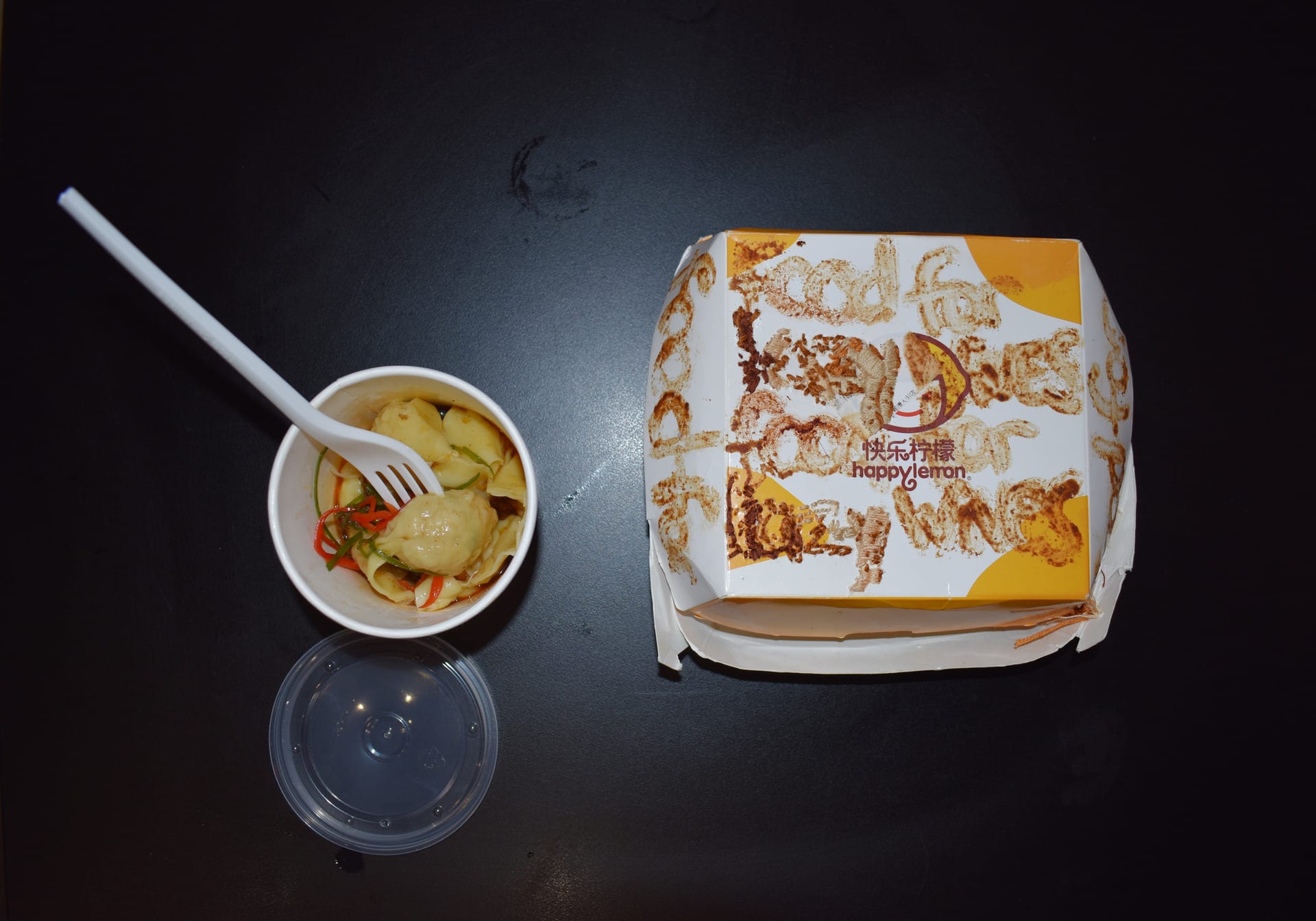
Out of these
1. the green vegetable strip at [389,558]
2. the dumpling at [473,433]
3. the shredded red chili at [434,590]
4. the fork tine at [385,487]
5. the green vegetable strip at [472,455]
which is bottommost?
the shredded red chili at [434,590]

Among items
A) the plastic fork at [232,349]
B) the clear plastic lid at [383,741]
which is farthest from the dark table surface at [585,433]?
the plastic fork at [232,349]

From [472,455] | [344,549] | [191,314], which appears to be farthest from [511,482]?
[191,314]

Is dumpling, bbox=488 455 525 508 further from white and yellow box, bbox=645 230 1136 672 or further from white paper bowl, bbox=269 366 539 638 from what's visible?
white and yellow box, bbox=645 230 1136 672

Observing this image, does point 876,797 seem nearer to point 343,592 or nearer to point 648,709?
point 648,709

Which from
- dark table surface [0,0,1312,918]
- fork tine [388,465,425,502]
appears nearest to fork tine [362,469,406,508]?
fork tine [388,465,425,502]

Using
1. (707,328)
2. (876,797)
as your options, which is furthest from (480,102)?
(876,797)

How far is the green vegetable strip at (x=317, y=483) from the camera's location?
724mm

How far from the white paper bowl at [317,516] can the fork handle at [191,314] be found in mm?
31

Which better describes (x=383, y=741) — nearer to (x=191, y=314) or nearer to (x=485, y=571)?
(x=485, y=571)

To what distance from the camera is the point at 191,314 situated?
647 mm

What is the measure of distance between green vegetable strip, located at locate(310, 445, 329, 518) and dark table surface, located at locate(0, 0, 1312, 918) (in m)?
0.21

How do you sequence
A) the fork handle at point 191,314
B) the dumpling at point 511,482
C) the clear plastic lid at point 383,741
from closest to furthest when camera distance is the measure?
the fork handle at point 191,314, the dumpling at point 511,482, the clear plastic lid at point 383,741

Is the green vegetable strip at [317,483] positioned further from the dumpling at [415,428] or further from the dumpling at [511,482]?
the dumpling at [511,482]

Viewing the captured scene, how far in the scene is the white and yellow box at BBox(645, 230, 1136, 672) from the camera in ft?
2.23
